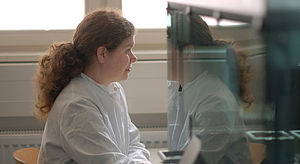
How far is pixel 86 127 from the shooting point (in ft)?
5.20

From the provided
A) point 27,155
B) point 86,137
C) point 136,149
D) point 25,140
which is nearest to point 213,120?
point 86,137

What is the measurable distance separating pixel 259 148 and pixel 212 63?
0.84 feet

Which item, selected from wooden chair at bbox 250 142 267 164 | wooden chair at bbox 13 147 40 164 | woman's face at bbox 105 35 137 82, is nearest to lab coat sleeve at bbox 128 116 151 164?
woman's face at bbox 105 35 137 82

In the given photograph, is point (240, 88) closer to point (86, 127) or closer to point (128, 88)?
point (86, 127)

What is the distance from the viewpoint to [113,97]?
185 cm

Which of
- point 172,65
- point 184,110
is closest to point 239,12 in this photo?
point 184,110

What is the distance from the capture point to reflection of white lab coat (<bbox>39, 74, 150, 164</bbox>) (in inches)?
62.0

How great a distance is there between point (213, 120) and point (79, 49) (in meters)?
1.01

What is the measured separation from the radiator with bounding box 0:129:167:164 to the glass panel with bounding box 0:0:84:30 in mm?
638

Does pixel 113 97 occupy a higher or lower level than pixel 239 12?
lower

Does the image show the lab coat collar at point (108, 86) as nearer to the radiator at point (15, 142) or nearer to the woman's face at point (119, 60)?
the woman's face at point (119, 60)

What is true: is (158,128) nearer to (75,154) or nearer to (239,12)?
(75,154)

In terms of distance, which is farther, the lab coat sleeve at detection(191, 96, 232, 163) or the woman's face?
the woman's face

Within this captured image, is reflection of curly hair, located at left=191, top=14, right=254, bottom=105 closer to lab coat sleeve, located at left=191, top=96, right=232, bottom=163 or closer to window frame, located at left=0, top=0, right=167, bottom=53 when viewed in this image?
lab coat sleeve, located at left=191, top=96, right=232, bottom=163
